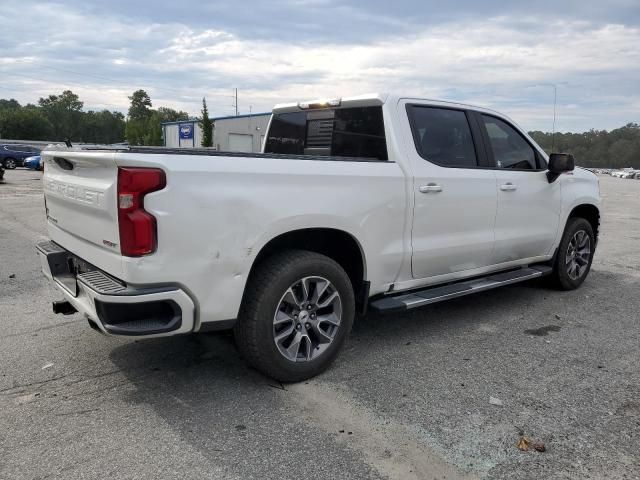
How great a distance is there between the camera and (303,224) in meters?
3.41

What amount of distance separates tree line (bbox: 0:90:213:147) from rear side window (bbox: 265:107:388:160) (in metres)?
76.8

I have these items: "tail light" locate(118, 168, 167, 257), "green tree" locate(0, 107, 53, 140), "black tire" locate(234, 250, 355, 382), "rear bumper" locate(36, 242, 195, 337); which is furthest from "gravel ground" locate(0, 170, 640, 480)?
"green tree" locate(0, 107, 53, 140)

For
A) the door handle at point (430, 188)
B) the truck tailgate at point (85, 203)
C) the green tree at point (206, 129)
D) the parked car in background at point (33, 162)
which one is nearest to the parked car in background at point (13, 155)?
the parked car in background at point (33, 162)

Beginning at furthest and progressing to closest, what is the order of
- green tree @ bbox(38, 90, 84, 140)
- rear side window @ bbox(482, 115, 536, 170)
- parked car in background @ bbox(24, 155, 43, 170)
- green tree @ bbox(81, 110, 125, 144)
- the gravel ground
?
green tree @ bbox(81, 110, 125, 144) → green tree @ bbox(38, 90, 84, 140) → parked car in background @ bbox(24, 155, 43, 170) → rear side window @ bbox(482, 115, 536, 170) → the gravel ground

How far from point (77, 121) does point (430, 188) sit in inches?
4910

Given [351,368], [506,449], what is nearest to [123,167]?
[351,368]

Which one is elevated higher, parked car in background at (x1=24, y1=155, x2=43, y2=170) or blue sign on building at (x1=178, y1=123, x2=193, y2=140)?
blue sign on building at (x1=178, y1=123, x2=193, y2=140)

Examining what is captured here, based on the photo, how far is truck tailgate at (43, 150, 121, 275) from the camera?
295 centimetres

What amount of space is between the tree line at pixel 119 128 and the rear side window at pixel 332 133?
114 feet

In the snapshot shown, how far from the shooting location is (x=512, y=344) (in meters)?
4.36

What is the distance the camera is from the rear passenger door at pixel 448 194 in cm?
414

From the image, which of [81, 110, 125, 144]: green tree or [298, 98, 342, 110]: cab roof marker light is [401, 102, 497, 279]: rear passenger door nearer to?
[298, 98, 342, 110]: cab roof marker light

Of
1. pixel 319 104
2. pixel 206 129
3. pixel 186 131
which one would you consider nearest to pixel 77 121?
pixel 186 131

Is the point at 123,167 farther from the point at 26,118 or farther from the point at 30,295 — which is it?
the point at 26,118
